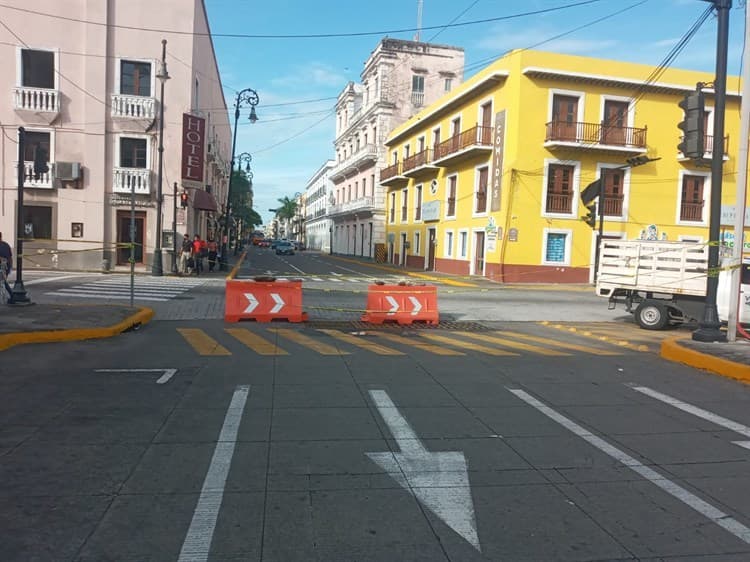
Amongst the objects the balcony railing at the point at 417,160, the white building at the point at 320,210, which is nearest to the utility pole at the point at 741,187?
the balcony railing at the point at 417,160

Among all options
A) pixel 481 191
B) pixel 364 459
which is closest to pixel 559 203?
pixel 481 191

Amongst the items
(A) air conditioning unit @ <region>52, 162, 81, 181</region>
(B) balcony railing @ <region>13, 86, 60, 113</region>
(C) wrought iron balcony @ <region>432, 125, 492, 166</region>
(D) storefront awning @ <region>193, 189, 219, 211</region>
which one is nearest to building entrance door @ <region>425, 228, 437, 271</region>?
(C) wrought iron balcony @ <region>432, 125, 492, 166</region>

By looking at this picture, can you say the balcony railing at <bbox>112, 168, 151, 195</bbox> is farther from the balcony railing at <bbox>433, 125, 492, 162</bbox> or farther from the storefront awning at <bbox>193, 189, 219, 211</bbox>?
the balcony railing at <bbox>433, 125, 492, 162</bbox>

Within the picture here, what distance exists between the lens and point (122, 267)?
26.7 meters

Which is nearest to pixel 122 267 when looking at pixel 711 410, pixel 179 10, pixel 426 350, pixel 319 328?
pixel 179 10

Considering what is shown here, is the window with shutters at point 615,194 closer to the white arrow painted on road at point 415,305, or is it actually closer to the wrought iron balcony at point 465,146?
the wrought iron balcony at point 465,146

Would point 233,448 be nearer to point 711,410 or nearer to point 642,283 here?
point 711,410

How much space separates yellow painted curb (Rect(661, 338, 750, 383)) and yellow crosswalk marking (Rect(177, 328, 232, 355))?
751 cm

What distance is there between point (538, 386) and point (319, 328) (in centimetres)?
595

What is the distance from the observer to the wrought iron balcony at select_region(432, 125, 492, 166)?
31.5m

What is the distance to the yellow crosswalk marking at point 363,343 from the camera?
10234 millimetres

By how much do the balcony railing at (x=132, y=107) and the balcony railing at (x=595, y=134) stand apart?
18.5 meters

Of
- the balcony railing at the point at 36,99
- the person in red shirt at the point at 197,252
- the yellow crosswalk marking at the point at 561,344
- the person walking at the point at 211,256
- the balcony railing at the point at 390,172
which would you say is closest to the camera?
the yellow crosswalk marking at the point at 561,344

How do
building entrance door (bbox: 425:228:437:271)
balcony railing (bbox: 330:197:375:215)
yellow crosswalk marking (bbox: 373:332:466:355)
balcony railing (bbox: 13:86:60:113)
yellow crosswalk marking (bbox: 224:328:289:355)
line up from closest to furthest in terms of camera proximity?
1. yellow crosswalk marking (bbox: 224:328:289:355)
2. yellow crosswalk marking (bbox: 373:332:466:355)
3. balcony railing (bbox: 13:86:60:113)
4. building entrance door (bbox: 425:228:437:271)
5. balcony railing (bbox: 330:197:375:215)
